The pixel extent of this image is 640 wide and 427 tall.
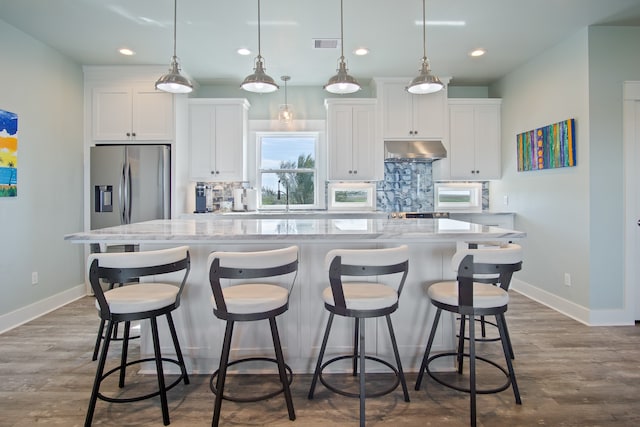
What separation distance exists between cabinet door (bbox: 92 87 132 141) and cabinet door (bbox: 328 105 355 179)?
2468 millimetres

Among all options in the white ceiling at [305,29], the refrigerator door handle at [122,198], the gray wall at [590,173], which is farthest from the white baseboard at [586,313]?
the refrigerator door handle at [122,198]

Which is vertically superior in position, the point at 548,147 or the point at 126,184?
the point at 548,147

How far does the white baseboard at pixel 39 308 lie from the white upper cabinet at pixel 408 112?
415 centimetres

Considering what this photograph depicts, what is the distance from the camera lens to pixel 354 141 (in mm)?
4828

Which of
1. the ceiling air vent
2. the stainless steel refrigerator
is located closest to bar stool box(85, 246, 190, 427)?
the stainless steel refrigerator

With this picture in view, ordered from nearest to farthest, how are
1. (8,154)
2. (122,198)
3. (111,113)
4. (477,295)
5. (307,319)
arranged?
(477,295)
(307,319)
(8,154)
(122,198)
(111,113)

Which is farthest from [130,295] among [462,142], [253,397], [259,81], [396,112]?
[462,142]

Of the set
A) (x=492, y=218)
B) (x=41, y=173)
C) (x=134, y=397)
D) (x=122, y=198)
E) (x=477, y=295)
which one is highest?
(x=41, y=173)

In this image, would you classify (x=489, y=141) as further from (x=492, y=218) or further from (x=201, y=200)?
(x=201, y=200)

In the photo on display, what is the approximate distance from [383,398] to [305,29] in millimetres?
3135

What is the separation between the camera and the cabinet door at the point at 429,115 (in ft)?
15.7

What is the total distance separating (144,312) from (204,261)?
0.58 m

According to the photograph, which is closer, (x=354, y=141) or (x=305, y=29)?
(x=305, y=29)

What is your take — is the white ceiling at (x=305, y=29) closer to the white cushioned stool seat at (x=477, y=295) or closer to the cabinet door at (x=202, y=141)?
the cabinet door at (x=202, y=141)
